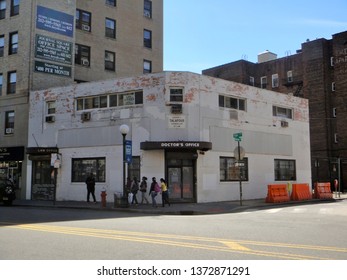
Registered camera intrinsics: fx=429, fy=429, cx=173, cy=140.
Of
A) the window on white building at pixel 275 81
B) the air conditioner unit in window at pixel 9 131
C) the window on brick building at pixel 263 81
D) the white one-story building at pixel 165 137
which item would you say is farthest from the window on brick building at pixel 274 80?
the air conditioner unit in window at pixel 9 131

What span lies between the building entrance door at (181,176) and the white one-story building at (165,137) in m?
0.06

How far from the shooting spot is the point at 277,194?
26.0m

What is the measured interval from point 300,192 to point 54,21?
2152 cm

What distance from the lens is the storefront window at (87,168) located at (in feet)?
88.0

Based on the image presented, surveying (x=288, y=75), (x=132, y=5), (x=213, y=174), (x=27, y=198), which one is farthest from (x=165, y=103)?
(x=288, y=75)

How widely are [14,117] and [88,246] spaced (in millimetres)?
24314

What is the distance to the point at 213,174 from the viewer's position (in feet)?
85.9

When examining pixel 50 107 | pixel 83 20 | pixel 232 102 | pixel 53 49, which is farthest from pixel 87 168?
pixel 83 20

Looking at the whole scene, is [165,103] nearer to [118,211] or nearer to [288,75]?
[118,211]

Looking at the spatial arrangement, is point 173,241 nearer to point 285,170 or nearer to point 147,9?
point 285,170

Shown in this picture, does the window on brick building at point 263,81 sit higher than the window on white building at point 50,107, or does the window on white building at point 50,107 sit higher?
the window on brick building at point 263,81

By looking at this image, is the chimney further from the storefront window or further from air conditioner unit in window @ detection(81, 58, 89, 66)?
the storefront window

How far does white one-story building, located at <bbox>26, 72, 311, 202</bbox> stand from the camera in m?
25.2

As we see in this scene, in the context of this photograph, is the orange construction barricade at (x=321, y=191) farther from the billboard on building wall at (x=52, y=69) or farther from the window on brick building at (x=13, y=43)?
the window on brick building at (x=13, y=43)
